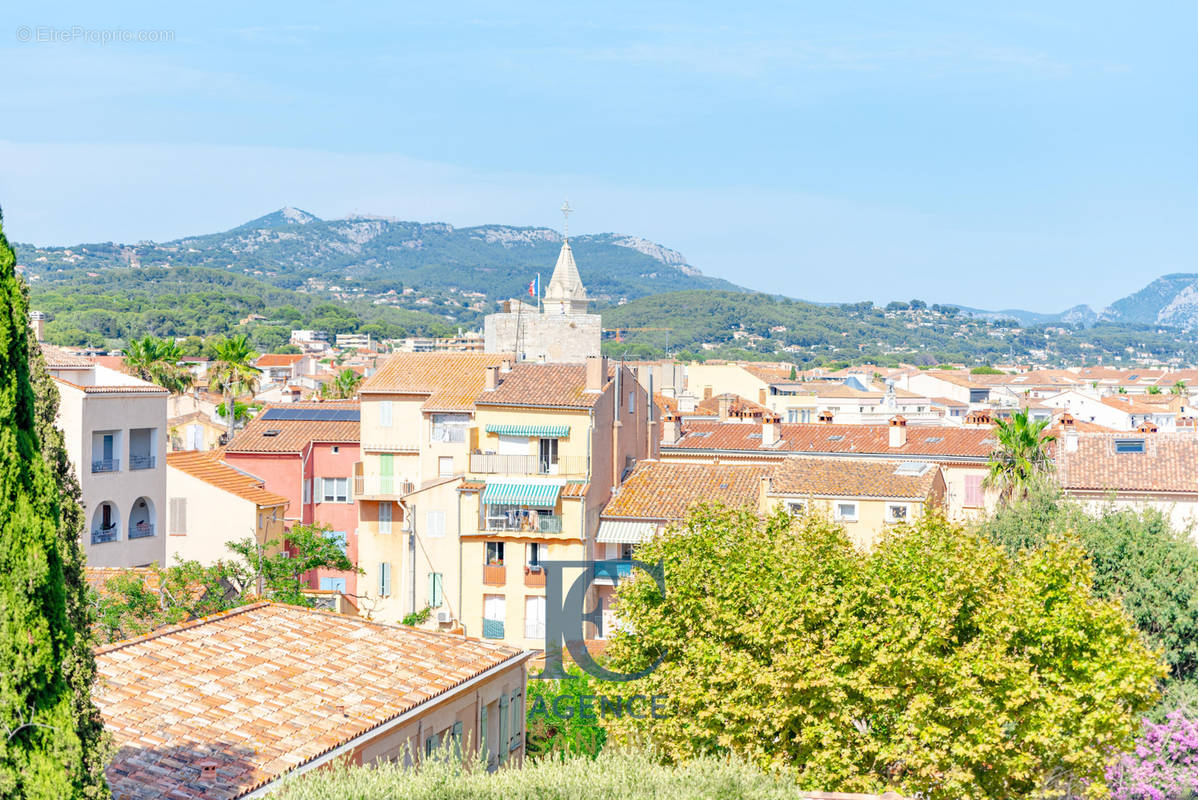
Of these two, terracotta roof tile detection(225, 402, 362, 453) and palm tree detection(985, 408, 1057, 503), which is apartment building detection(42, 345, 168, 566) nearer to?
terracotta roof tile detection(225, 402, 362, 453)

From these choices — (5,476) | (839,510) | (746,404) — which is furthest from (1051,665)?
(746,404)

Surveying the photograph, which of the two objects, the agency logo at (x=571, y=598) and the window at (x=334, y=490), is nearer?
the agency logo at (x=571, y=598)

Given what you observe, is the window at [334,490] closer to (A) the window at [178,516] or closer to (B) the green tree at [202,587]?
(A) the window at [178,516]

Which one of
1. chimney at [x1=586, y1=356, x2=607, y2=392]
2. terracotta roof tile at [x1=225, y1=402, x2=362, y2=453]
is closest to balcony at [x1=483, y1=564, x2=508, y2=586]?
chimney at [x1=586, y1=356, x2=607, y2=392]

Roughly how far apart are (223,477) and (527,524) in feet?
40.0

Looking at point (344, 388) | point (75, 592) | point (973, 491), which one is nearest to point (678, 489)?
point (973, 491)

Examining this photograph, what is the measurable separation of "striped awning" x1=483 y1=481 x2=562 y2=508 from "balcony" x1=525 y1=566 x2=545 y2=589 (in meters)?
2.40

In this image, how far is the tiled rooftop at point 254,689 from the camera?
1537 cm

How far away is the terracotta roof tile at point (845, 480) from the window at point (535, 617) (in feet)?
31.9

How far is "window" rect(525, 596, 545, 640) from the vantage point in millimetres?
45719

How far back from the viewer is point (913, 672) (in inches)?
846

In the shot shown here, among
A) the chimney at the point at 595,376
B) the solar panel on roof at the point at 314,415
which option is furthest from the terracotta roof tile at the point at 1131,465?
the solar panel on roof at the point at 314,415

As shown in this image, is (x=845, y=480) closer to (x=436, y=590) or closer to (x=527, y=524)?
(x=527, y=524)

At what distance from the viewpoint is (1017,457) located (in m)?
48.4
